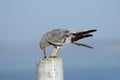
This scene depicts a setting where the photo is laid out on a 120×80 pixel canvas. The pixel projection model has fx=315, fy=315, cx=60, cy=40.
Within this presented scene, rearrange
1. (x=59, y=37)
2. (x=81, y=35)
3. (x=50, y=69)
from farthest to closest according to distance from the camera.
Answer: (x=81, y=35)
(x=59, y=37)
(x=50, y=69)

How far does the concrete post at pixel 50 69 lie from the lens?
24.9ft

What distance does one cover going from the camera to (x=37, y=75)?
7711mm

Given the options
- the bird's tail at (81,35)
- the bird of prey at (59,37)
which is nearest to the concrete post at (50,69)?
the bird of prey at (59,37)

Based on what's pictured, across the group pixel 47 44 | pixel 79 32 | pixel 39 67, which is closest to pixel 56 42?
pixel 47 44

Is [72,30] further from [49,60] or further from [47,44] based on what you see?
[49,60]

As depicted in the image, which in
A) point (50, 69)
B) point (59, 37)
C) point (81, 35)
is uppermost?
point (81, 35)

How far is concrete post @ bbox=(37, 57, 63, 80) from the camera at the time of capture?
7.59 metres

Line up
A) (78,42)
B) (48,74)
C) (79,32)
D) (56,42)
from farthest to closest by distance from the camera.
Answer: (78,42), (79,32), (56,42), (48,74)

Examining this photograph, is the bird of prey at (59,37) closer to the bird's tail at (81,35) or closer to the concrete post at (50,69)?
the bird's tail at (81,35)

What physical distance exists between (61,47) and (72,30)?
86 cm

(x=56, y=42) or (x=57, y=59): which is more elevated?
(x=56, y=42)

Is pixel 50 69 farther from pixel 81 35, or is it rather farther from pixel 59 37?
pixel 81 35

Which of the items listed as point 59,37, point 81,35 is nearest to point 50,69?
point 59,37

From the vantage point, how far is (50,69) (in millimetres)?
7641
